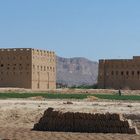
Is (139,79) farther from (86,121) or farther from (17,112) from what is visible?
(86,121)

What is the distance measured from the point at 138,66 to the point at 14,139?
235ft

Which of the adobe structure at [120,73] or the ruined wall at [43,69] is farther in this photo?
the adobe structure at [120,73]

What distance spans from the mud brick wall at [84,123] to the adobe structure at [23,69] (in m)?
57.2

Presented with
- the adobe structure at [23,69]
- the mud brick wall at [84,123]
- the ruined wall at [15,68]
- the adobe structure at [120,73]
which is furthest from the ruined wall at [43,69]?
the mud brick wall at [84,123]

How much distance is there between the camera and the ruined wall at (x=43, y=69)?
77.6 m

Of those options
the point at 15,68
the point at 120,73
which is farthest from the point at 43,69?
the point at 120,73

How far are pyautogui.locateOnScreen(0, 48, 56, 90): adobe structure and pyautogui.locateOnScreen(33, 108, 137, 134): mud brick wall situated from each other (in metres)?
57.2

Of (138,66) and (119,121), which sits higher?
(138,66)

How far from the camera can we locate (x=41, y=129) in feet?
60.8

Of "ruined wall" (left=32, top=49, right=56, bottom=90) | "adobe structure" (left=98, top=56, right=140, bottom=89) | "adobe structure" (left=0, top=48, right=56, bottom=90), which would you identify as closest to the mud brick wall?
"adobe structure" (left=0, top=48, right=56, bottom=90)

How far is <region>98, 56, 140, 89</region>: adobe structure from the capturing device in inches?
3329

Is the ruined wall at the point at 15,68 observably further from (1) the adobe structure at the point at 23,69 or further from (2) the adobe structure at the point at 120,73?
(2) the adobe structure at the point at 120,73

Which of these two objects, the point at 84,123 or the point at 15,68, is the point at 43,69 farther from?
the point at 84,123

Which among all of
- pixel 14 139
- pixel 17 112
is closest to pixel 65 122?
pixel 14 139
